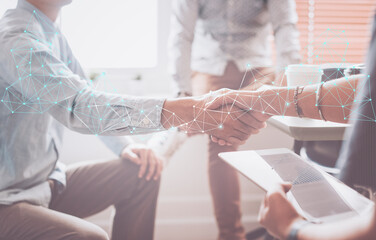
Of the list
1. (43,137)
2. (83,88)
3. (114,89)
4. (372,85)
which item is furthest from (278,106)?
(114,89)

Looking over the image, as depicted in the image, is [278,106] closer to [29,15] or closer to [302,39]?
[29,15]

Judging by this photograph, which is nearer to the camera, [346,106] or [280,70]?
[346,106]

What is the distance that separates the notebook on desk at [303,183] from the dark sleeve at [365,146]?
101 mm

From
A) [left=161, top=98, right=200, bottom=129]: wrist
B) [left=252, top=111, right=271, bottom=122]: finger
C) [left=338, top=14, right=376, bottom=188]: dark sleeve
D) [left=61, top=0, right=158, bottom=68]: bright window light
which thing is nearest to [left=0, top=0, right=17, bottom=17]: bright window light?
[left=61, top=0, right=158, bottom=68]: bright window light

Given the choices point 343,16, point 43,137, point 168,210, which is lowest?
point 168,210

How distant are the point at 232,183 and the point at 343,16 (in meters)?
0.86

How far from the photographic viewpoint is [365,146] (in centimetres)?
45

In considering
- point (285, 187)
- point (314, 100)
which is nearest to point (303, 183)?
point (285, 187)

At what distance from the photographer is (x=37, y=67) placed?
0.68m

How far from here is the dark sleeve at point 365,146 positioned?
1.46ft

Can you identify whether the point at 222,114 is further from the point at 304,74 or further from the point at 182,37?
the point at 182,37

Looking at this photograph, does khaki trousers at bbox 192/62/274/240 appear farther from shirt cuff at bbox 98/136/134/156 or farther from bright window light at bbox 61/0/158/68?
shirt cuff at bbox 98/136/134/156

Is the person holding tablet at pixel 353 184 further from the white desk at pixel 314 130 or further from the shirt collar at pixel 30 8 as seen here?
the shirt collar at pixel 30 8

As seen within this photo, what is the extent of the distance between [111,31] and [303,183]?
2.55 feet
